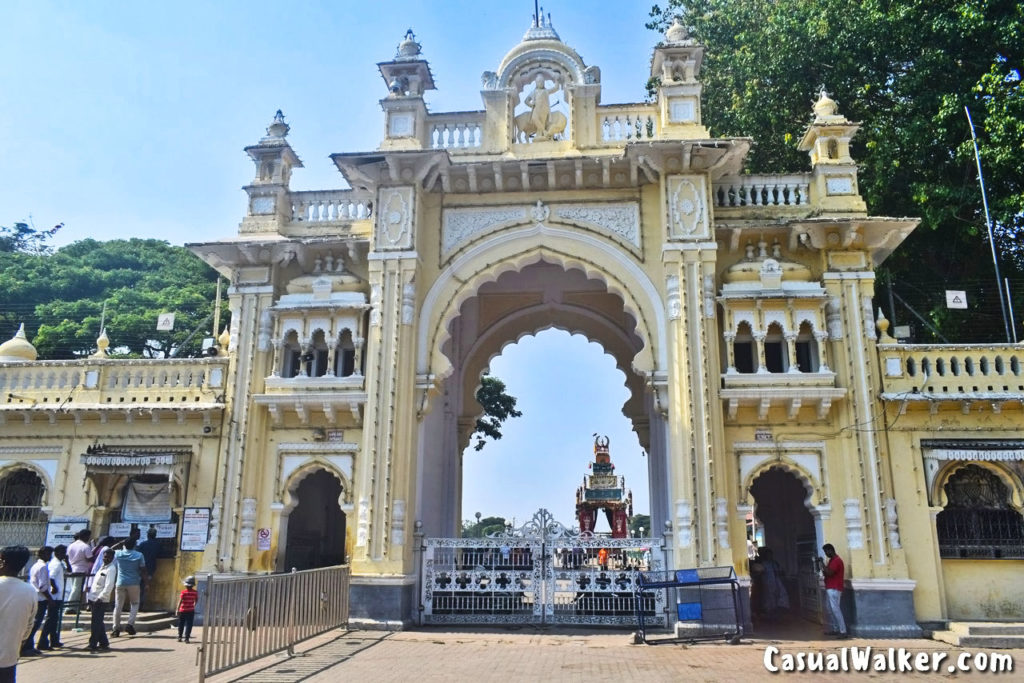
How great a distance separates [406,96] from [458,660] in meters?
9.00

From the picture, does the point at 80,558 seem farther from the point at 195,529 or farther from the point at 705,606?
the point at 705,606

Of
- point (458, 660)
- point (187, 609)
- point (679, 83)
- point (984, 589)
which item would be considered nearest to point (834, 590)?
point (984, 589)

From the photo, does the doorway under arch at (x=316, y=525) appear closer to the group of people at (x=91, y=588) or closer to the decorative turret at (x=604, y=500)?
the group of people at (x=91, y=588)

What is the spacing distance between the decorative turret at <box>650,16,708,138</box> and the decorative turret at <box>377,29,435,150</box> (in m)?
3.96

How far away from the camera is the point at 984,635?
1008 cm

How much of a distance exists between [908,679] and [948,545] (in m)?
4.58

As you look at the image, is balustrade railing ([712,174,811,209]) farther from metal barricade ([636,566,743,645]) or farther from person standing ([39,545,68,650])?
person standing ([39,545,68,650])

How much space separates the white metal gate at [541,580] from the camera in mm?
11711

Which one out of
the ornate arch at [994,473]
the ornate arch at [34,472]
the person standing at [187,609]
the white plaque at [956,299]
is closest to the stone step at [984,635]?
the ornate arch at [994,473]

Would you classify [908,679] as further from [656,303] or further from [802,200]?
[802,200]

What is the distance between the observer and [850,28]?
55.7 ft

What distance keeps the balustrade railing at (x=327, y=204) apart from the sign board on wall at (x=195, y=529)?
203 inches

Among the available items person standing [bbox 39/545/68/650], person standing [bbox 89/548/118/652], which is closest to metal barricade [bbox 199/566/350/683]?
person standing [bbox 89/548/118/652]

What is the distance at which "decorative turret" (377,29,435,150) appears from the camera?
1312 cm
